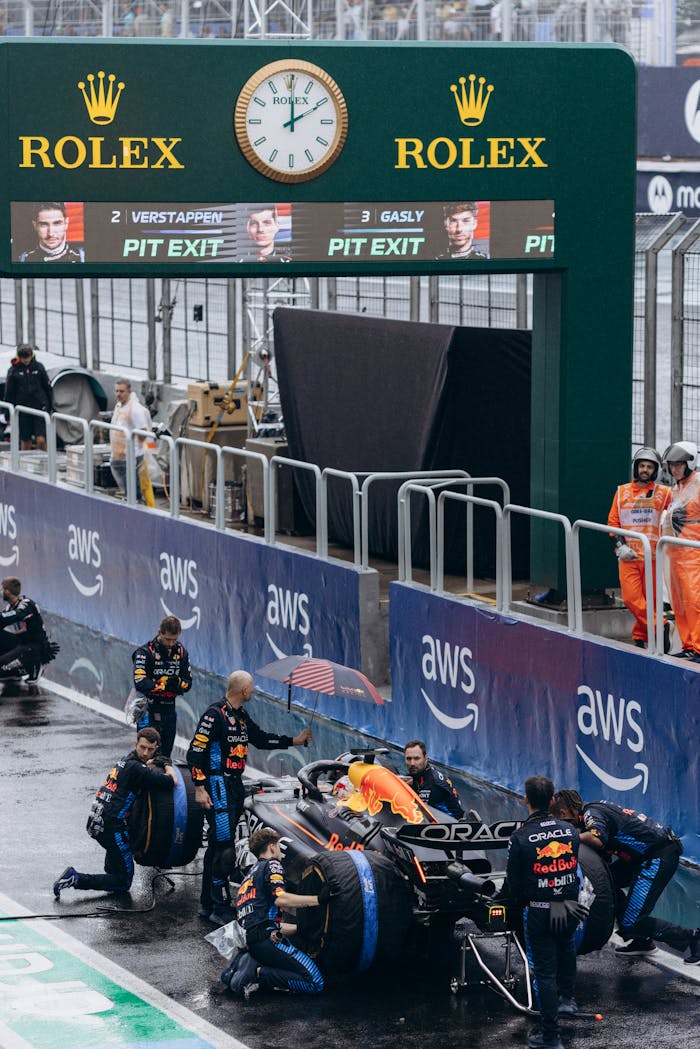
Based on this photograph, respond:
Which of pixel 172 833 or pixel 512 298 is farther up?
pixel 512 298

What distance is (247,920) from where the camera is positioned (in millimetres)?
11148

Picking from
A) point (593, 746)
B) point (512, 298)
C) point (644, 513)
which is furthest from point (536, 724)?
Answer: point (512, 298)

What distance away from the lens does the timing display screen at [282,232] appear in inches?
604

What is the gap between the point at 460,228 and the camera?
15969mm

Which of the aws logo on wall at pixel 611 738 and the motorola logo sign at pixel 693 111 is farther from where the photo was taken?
the motorola logo sign at pixel 693 111

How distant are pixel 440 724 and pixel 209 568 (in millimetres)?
4182

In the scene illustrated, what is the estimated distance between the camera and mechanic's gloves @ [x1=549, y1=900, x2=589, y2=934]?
10.4 m

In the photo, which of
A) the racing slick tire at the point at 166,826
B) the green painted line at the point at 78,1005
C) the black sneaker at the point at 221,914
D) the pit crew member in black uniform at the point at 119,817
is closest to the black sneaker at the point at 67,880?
the pit crew member in black uniform at the point at 119,817

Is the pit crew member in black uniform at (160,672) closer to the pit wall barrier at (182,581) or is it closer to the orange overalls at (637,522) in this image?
the pit wall barrier at (182,581)

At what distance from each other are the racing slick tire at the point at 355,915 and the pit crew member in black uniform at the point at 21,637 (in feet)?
28.6

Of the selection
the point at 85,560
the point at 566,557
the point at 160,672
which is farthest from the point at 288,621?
the point at 85,560

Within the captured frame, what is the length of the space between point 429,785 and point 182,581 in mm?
7760

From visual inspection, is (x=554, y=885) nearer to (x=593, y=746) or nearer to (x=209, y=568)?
(x=593, y=746)

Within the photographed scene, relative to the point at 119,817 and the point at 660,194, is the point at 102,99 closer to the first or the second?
the point at 119,817
